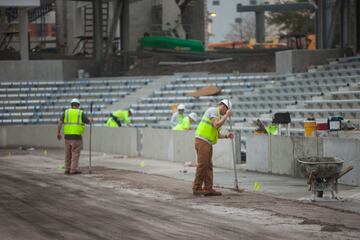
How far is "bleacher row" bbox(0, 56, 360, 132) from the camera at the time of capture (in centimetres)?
2706

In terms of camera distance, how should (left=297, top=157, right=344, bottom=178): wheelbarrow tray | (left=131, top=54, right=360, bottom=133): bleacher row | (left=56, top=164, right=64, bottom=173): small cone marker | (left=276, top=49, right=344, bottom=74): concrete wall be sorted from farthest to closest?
1. (left=276, top=49, right=344, bottom=74): concrete wall
2. (left=131, top=54, right=360, bottom=133): bleacher row
3. (left=56, top=164, right=64, bottom=173): small cone marker
4. (left=297, top=157, right=344, bottom=178): wheelbarrow tray

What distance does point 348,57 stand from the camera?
34.2 meters

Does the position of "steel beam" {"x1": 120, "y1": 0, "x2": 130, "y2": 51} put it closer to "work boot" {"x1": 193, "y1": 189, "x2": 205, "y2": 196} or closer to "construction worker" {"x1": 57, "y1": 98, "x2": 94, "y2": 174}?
"construction worker" {"x1": 57, "y1": 98, "x2": 94, "y2": 174}

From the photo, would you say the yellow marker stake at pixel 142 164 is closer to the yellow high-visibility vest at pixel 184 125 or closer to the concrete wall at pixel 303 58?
the yellow high-visibility vest at pixel 184 125

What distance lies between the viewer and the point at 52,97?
4028 cm

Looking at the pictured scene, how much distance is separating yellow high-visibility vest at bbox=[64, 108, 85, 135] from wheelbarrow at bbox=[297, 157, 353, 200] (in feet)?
28.2

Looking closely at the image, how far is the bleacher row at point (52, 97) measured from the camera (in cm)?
3819

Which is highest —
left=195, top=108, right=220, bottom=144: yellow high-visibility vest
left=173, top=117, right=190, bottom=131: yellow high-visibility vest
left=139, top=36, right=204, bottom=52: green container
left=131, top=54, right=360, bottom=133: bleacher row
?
left=139, top=36, right=204, bottom=52: green container

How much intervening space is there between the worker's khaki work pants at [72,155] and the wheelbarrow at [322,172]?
8322mm

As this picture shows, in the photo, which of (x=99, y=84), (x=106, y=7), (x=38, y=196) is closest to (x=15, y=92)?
(x=99, y=84)

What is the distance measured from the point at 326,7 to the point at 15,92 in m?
15.6

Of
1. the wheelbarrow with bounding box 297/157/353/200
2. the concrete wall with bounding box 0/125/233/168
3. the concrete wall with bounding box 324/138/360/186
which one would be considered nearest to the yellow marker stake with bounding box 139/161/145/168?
the concrete wall with bounding box 0/125/233/168

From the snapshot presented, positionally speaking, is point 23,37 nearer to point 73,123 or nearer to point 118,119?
point 118,119

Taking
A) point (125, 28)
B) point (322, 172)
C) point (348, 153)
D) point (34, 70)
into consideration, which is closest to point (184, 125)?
point (348, 153)
